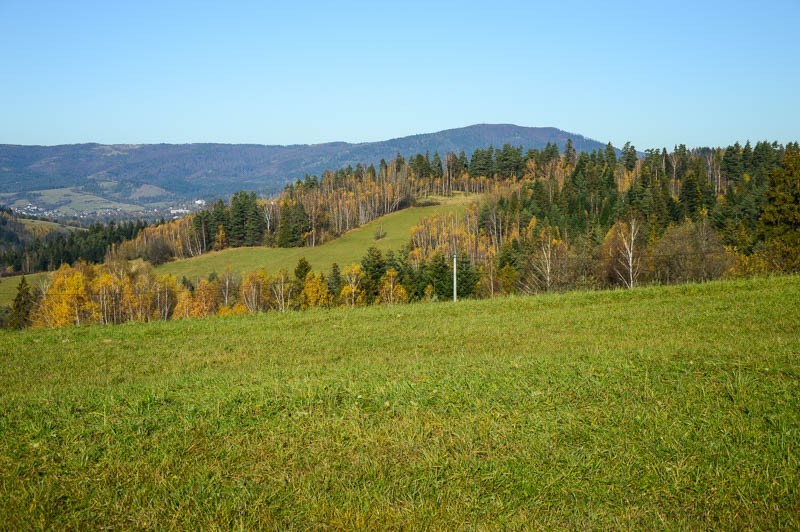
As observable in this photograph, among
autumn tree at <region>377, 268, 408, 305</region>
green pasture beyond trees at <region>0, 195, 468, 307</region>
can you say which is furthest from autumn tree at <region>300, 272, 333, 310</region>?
green pasture beyond trees at <region>0, 195, 468, 307</region>

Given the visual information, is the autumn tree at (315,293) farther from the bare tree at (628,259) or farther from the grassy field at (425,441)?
the grassy field at (425,441)

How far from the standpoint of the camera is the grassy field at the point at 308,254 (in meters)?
113

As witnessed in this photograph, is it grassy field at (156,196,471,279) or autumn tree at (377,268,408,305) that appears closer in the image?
autumn tree at (377,268,408,305)

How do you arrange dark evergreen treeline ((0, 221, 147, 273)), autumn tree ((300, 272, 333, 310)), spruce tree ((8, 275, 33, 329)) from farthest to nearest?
dark evergreen treeline ((0, 221, 147, 273)) < autumn tree ((300, 272, 333, 310)) < spruce tree ((8, 275, 33, 329))

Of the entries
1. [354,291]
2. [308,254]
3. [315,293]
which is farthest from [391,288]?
[308,254]

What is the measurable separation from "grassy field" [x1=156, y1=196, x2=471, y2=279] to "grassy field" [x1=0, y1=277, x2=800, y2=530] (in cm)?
9799

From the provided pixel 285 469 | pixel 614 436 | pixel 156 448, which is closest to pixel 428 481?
pixel 285 469

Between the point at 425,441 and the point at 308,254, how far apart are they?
116m

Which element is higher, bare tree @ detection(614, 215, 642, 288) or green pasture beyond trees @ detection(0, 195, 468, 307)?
bare tree @ detection(614, 215, 642, 288)

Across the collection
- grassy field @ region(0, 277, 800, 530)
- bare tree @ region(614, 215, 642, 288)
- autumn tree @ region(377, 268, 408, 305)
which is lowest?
autumn tree @ region(377, 268, 408, 305)

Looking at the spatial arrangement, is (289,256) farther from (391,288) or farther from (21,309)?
(21,309)

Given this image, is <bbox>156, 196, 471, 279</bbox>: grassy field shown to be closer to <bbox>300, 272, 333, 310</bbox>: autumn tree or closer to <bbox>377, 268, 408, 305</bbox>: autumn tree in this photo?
<bbox>300, 272, 333, 310</bbox>: autumn tree

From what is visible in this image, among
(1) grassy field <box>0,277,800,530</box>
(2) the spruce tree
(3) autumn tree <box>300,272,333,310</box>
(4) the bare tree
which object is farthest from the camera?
(3) autumn tree <box>300,272,333,310</box>

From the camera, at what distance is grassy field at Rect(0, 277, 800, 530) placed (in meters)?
5.08
